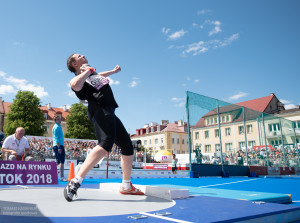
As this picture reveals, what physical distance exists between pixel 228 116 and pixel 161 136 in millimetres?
52984

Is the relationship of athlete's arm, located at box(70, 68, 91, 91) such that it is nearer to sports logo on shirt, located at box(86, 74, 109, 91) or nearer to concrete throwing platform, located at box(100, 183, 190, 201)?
sports logo on shirt, located at box(86, 74, 109, 91)

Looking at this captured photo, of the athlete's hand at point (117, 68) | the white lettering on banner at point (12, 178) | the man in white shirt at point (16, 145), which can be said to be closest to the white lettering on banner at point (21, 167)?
the white lettering on banner at point (12, 178)

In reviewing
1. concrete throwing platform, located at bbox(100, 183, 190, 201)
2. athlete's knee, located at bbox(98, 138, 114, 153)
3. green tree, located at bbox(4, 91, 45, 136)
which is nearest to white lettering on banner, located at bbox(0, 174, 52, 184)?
concrete throwing platform, located at bbox(100, 183, 190, 201)

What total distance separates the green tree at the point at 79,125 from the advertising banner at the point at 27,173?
138ft

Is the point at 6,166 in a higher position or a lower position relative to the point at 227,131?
lower

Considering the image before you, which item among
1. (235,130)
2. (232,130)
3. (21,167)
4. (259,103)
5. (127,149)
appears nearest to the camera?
(127,149)

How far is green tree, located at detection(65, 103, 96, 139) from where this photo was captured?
4622 centimetres

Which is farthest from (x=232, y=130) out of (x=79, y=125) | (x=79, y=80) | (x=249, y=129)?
(x=79, y=125)

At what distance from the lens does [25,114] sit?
38.9m

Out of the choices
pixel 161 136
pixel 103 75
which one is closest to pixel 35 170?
pixel 103 75

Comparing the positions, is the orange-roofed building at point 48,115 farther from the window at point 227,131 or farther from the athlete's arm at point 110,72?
the athlete's arm at point 110,72

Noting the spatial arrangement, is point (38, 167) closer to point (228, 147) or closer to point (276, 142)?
point (228, 147)

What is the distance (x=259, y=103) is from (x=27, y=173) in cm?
5078

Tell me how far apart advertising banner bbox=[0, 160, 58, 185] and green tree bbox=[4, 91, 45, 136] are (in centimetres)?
3653
